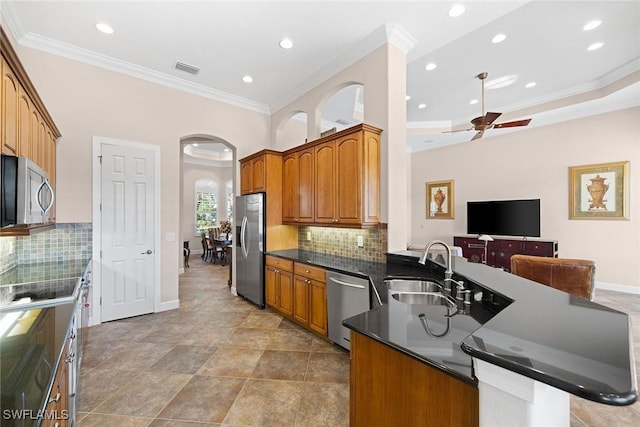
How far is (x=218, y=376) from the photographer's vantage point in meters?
2.47

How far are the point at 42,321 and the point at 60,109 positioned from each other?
3.17m

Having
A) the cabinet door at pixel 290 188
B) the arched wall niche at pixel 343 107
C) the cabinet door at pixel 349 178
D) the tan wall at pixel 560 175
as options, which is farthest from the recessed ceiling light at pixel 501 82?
the cabinet door at pixel 290 188

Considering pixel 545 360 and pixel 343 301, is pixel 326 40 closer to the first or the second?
pixel 343 301

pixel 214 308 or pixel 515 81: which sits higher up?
pixel 515 81

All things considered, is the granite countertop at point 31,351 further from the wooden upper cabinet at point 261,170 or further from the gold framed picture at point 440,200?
the gold framed picture at point 440,200

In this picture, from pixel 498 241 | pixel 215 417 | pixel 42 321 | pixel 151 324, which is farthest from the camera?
pixel 498 241

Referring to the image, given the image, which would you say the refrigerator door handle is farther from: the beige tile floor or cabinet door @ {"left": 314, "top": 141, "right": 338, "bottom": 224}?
cabinet door @ {"left": 314, "top": 141, "right": 338, "bottom": 224}

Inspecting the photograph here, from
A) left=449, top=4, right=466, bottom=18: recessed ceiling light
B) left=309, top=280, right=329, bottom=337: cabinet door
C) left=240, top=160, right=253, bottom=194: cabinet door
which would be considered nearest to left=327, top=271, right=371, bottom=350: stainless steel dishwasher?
left=309, top=280, right=329, bottom=337: cabinet door

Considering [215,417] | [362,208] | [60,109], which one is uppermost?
[60,109]

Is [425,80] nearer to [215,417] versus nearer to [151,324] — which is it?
[215,417]

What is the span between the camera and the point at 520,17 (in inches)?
115

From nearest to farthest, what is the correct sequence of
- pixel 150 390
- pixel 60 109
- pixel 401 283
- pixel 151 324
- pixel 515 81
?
pixel 150 390
pixel 401 283
pixel 60 109
pixel 151 324
pixel 515 81

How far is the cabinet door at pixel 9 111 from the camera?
1662 millimetres

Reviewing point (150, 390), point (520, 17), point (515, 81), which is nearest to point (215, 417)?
point (150, 390)
